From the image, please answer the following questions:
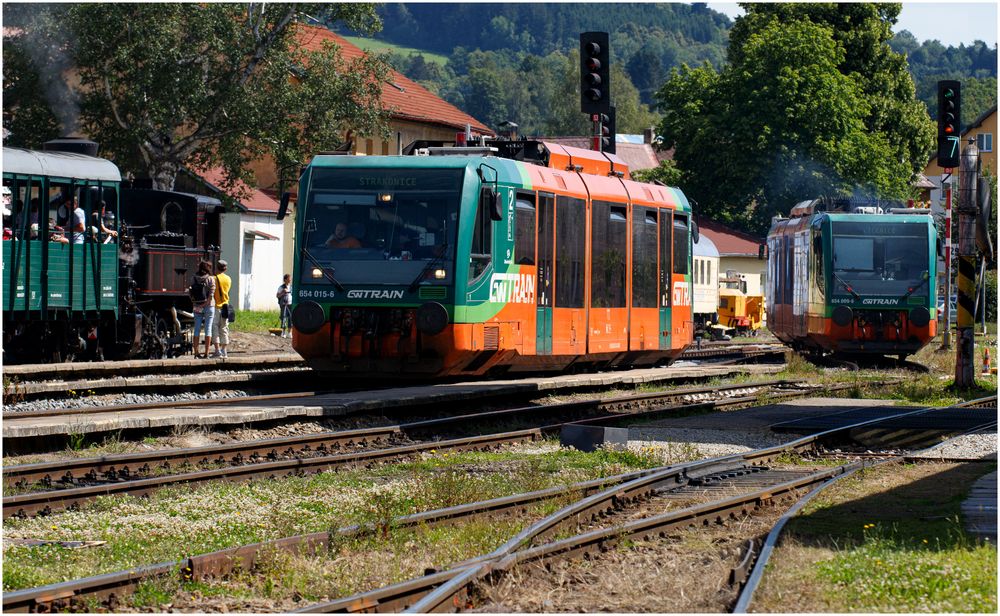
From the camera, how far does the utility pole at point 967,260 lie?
22.1m

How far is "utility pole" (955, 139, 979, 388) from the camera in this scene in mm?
22078

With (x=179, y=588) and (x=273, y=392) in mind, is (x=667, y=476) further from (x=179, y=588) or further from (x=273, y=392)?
(x=273, y=392)

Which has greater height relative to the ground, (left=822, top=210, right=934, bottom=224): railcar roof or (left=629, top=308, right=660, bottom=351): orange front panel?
(left=822, top=210, right=934, bottom=224): railcar roof

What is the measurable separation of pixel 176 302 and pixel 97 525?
18086 mm

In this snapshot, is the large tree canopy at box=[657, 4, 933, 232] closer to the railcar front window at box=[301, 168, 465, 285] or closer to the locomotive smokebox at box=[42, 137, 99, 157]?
the locomotive smokebox at box=[42, 137, 99, 157]

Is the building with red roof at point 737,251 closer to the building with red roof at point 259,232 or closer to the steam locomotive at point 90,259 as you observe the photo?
the building with red roof at point 259,232

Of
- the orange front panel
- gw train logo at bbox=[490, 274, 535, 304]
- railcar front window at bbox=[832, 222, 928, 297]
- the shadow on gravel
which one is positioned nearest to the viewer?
the shadow on gravel

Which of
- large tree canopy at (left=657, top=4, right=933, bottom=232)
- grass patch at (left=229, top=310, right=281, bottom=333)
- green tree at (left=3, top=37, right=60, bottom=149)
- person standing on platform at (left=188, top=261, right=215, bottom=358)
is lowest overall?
grass patch at (left=229, top=310, right=281, bottom=333)

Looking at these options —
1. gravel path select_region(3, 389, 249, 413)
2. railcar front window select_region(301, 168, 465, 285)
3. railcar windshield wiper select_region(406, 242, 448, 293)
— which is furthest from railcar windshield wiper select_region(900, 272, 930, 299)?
gravel path select_region(3, 389, 249, 413)

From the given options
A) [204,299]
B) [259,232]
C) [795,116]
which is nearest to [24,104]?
[259,232]

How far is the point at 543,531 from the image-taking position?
9250mm

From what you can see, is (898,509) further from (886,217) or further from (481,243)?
(886,217)

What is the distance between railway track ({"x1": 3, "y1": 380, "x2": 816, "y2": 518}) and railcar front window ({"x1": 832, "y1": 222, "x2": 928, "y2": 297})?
10.3 meters

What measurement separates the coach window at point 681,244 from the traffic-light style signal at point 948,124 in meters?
4.53
